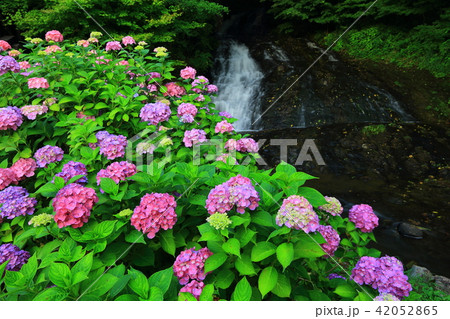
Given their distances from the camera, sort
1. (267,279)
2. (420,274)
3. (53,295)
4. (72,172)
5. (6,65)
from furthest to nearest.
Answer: (420,274) → (6,65) → (72,172) → (267,279) → (53,295)

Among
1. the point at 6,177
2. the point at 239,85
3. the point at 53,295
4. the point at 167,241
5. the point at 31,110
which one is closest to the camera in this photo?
the point at 53,295

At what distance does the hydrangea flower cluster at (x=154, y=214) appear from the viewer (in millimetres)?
1612

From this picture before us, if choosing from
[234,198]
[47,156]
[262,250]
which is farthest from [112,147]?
[262,250]

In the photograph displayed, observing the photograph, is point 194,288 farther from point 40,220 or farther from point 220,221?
point 40,220

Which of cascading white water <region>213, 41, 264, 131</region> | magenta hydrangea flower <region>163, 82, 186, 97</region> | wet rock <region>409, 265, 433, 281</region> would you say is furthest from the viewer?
cascading white water <region>213, 41, 264, 131</region>

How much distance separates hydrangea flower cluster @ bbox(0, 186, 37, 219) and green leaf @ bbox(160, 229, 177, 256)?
0.96 meters

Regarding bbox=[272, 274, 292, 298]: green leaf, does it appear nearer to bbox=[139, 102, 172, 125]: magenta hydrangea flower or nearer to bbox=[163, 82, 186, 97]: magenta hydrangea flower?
bbox=[139, 102, 172, 125]: magenta hydrangea flower

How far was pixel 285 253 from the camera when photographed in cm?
134

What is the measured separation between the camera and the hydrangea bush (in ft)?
4.64

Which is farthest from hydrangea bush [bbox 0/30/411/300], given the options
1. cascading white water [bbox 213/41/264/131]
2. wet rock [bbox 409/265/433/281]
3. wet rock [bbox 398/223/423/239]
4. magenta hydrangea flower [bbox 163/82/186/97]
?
cascading white water [bbox 213/41/264/131]

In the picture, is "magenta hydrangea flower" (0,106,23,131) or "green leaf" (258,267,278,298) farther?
"magenta hydrangea flower" (0,106,23,131)

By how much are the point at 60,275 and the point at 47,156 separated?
4.07 ft

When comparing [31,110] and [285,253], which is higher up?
[31,110]

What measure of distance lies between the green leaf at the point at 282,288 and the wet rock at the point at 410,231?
4.76 metres
